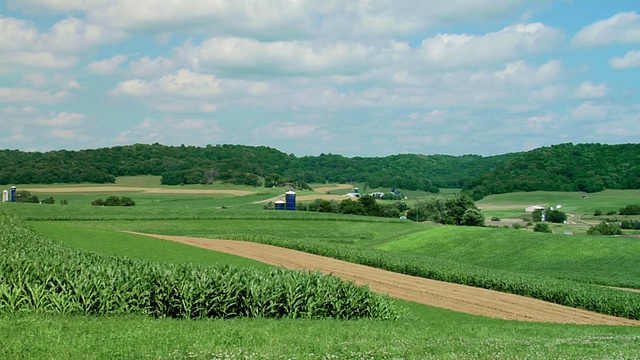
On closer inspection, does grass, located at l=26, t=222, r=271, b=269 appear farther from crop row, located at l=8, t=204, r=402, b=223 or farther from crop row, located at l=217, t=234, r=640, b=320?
crop row, located at l=8, t=204, r=402, b=223

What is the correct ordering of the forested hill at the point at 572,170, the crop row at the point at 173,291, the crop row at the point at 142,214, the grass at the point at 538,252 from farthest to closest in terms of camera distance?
the forested hill at the point at 572,170 < the crop row at the point at 142,214 < the grass at the point at 538,252 < the crop row at the point at 173,291

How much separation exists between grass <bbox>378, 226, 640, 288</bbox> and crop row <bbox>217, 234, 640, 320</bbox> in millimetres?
9281

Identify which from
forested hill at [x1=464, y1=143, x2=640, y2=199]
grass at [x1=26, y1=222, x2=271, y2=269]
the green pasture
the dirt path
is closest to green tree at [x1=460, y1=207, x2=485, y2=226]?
the green pasture

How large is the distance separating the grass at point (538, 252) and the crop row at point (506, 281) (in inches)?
365

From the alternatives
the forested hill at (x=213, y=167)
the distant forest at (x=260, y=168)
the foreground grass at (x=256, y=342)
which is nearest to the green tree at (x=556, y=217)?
the distant forest at (x=260, y=168)

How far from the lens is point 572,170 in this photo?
143 m

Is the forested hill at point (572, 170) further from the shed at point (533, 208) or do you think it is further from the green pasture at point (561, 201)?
the shed at point (533, 208)

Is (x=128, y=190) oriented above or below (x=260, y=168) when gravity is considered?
below

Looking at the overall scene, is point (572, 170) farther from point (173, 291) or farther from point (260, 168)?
point (173, 291)

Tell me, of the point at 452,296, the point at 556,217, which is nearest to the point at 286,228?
the point at 452,296

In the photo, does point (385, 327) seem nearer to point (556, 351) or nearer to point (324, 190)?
point (556, 351)

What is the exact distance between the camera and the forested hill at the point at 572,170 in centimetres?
13575

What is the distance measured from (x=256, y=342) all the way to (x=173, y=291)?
533cm

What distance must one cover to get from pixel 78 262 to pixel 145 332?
668cm
